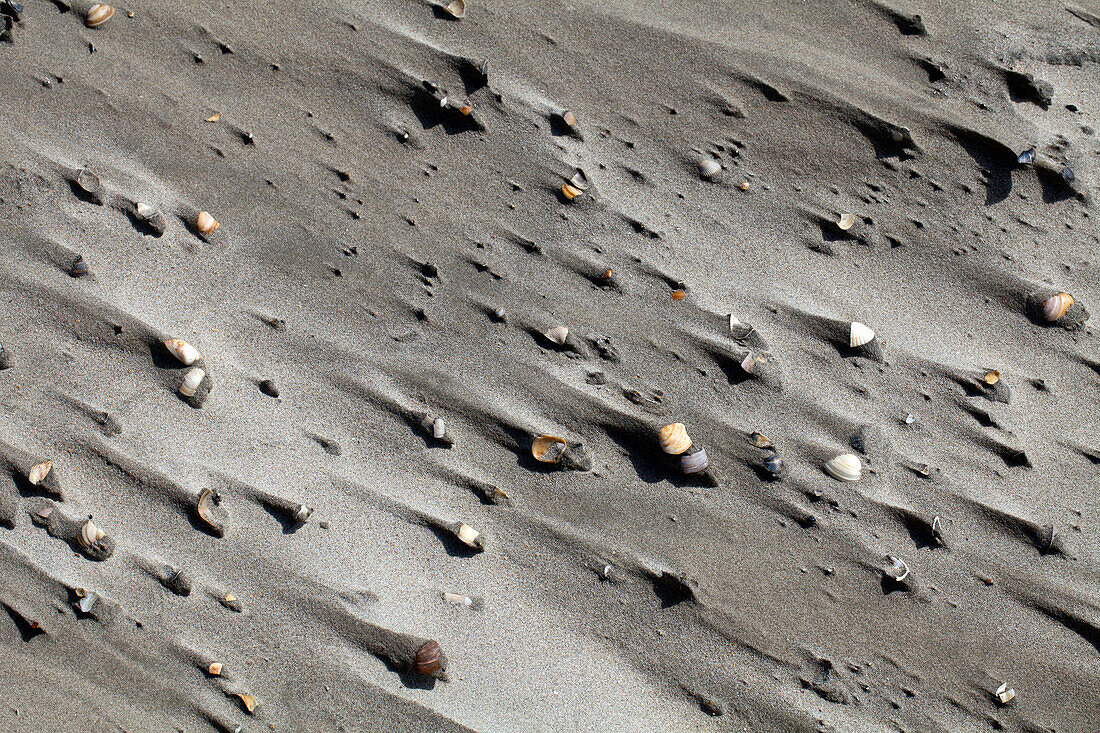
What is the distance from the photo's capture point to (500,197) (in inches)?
95.9

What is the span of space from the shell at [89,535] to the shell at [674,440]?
1.81 meters

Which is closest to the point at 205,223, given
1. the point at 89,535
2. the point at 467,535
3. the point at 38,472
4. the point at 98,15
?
the point at 98,15

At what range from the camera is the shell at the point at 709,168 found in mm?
2461

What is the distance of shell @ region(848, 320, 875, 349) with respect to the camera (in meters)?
2.39

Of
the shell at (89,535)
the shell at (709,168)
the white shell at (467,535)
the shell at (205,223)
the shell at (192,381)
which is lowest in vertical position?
the shell at (89,535)

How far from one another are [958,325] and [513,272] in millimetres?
1541

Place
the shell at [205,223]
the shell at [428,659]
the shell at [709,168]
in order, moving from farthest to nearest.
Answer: the shell at [709,168] → the shell at [205,223] → the shell at [428,659]

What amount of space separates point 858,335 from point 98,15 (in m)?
2.76

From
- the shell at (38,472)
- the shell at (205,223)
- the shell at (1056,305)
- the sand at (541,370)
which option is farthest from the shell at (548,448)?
the shell at (1056,305)

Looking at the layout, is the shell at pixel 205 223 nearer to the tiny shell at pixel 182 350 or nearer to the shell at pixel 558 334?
the tiny shell at pixel 182 350

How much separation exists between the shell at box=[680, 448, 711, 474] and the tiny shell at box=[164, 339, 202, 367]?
1.60 meters

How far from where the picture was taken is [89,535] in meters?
2.26

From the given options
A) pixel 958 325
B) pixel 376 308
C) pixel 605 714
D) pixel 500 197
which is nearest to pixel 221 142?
pixel 376 308

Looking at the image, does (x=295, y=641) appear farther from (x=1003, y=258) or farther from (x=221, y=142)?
(x=1003, y=258)
